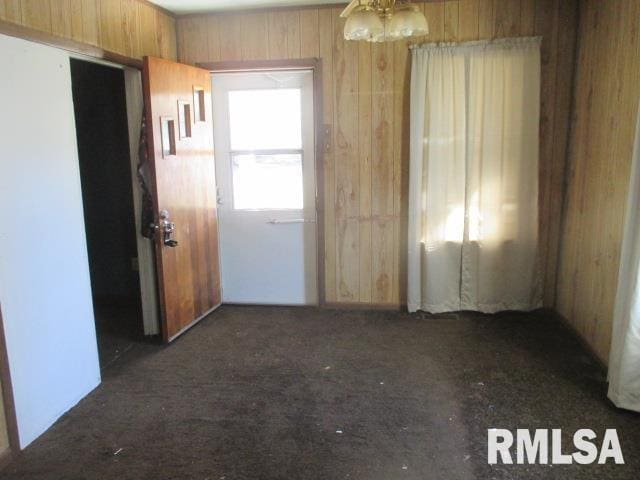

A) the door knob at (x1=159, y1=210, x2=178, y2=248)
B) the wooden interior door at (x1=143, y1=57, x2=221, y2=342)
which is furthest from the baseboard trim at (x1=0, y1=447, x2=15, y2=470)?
the door knob at (x1=159, y1=210, x2=178, y2=248)

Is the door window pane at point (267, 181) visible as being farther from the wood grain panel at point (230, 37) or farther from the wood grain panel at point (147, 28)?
the wood grain panel at point (147, 28)

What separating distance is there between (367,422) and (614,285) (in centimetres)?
168

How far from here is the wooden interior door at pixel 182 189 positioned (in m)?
3.40

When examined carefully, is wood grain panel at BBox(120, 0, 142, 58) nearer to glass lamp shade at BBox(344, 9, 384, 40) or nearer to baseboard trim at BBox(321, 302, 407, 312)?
glass lamp shade at BBox(344, 9, 384, 40)

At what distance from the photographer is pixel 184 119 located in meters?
3.73

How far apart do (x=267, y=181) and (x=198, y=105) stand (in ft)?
2.68

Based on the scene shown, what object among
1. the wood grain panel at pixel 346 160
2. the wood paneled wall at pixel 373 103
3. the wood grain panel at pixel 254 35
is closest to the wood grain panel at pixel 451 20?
the wood paneled wall at pixel 373 103

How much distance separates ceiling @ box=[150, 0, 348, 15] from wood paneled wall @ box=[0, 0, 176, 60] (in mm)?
117

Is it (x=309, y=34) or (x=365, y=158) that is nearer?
(x=309, y=34)

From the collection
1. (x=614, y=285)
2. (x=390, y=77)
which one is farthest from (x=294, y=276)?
(x=614, y=285)

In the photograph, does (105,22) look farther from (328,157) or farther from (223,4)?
(328,157)

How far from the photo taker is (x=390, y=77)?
13.0 feet

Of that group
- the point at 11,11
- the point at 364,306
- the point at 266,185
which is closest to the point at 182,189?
the point at 266,185

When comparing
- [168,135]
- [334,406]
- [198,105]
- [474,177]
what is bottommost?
[334,406]
